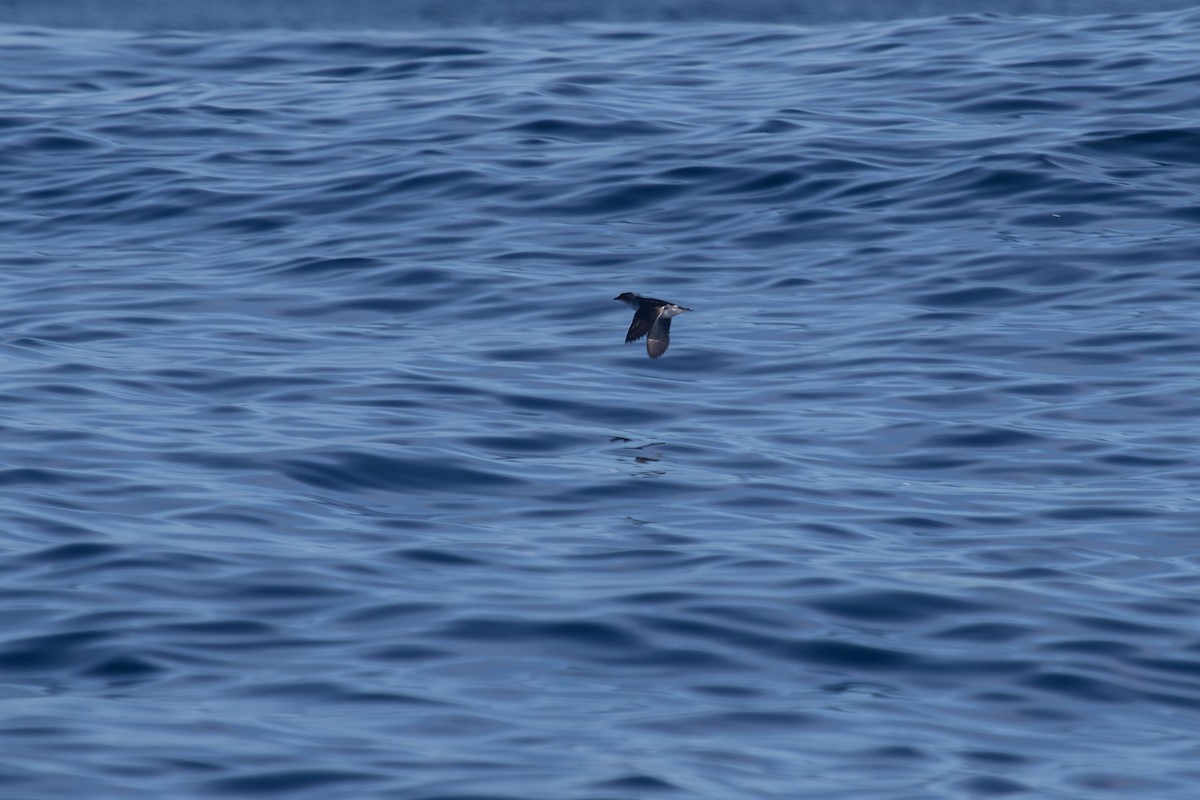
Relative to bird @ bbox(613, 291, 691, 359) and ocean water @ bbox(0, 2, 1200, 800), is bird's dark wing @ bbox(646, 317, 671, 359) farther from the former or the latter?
ocean water @ bbox(0, 2, 1200, 800)

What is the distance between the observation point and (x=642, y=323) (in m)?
10.5

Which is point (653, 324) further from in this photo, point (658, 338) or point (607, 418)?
point (607, 418)

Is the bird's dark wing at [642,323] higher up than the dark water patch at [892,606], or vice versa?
the bird's dark wing at [642,323]

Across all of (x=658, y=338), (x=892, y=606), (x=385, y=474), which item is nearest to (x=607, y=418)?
(x=658, y=338)

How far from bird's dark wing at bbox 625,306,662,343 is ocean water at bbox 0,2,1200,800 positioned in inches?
18.8

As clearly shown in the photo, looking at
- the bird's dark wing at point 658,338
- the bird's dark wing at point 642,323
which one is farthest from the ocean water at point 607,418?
the bird's dark wing at point 642,323

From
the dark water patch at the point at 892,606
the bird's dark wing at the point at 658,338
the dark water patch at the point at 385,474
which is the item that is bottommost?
the dark water patch at the point at 892,606

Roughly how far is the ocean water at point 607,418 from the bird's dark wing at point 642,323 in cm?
48

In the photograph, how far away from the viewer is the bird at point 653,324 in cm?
1041

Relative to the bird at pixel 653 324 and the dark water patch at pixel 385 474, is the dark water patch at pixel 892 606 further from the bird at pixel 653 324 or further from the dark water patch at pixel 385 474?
the bird at pixel 653 324

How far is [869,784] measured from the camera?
19.9 feet

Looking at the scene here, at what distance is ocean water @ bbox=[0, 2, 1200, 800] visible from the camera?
6.52 meters

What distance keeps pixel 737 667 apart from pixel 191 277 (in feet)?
24.6

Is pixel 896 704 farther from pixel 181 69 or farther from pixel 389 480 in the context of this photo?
pixel 181 69
